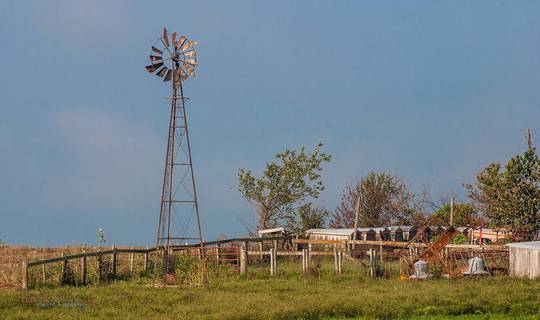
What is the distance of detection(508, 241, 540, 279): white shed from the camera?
33125mm

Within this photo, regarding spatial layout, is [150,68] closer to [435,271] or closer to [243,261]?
[243,261]

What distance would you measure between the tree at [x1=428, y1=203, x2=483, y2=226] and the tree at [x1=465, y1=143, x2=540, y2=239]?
22.6 ft

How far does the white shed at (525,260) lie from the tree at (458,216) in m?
21.6

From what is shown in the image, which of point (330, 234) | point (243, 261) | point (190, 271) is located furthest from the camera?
point (330, 234)

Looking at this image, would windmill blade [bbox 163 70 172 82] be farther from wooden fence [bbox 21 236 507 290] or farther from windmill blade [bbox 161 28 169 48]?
wooden fence [bbox 21 236 507 290]

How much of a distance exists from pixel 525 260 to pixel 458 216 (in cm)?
2436

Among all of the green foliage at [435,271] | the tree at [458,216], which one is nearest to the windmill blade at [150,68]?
the green foliage at [435,271]

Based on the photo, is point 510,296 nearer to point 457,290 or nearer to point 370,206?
point 457,290

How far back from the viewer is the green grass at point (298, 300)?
79.4 ft

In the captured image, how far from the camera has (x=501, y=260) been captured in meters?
37.1

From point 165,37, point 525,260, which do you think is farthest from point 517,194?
point 165,37

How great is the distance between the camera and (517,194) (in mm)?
48031

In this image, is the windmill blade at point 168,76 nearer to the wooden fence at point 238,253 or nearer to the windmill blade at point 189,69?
the windmill blade at point 189,69

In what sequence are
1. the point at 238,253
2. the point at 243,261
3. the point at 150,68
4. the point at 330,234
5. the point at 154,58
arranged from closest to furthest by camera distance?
the point at 154,58, the point at 150,68, the point at 243,261, the point at 238,253, the point at 330,234
